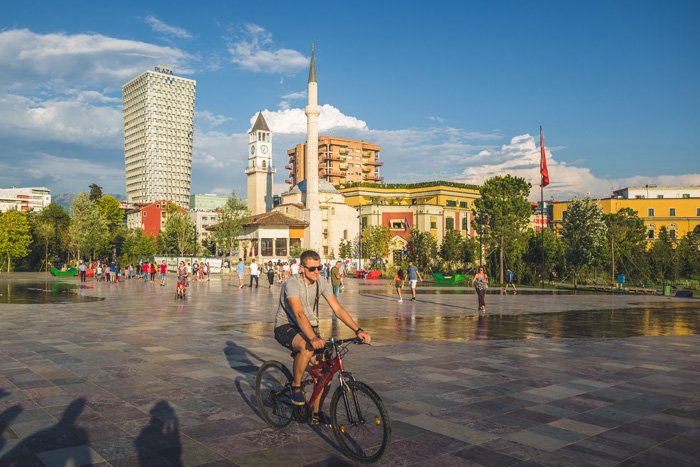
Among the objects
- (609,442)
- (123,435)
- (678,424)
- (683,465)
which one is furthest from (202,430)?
(678,424)

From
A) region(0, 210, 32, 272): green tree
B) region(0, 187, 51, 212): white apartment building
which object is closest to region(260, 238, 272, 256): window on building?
region(0, 210, 32, 272): green tree

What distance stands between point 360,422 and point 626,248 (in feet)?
157

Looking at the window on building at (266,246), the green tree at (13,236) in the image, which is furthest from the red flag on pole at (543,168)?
the green tree at (13,236)

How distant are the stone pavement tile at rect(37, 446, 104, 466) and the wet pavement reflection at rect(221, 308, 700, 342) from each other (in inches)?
293

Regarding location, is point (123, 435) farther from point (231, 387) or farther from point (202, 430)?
point (231, 387)

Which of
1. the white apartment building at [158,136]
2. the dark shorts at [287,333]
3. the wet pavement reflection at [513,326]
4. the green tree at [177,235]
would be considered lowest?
the wet pavement reflection at [513,326]

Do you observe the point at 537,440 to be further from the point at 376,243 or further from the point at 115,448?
the point at 376,243

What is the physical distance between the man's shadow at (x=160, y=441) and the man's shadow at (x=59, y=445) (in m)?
0.45

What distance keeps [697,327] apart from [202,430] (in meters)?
14.3

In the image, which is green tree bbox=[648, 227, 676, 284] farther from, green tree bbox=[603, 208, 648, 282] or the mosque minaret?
the mosque minaret

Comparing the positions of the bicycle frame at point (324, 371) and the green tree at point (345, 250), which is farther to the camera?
the green tree at point (345, 250)

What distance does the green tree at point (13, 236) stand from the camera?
5981cm

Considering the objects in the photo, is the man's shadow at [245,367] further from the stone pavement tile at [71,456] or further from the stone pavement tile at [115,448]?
the stone pavement tile at [71,456]

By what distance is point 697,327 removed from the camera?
14.7 metres
